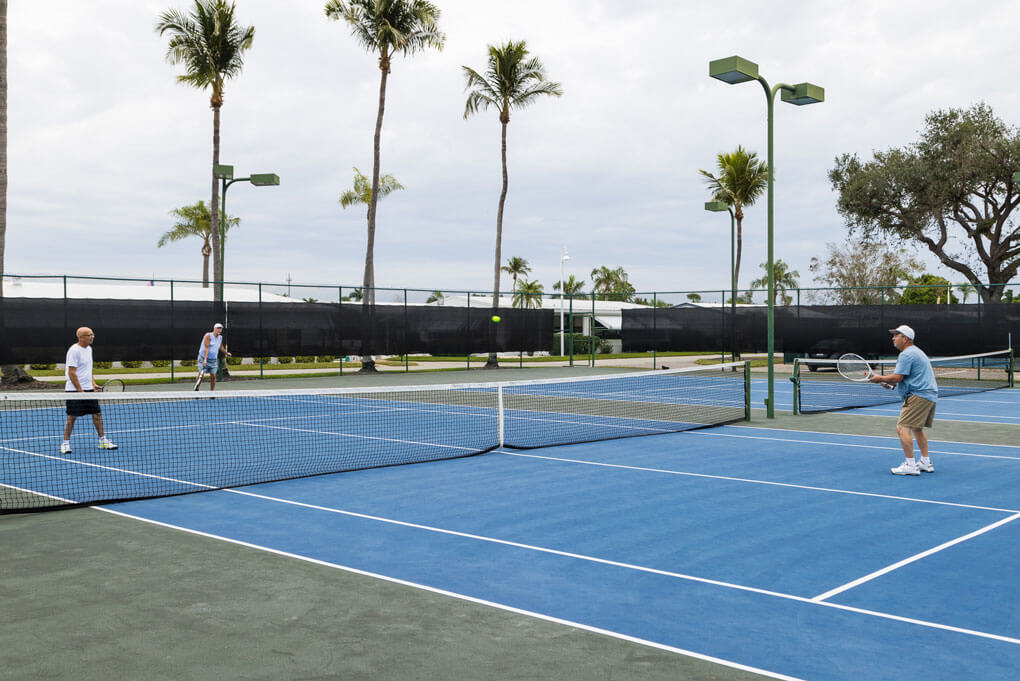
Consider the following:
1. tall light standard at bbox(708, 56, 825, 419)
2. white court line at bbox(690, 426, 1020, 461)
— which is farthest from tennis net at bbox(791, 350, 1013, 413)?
white court line at bbox(690, 426, 1020, 461)

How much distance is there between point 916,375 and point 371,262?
78.0 ft

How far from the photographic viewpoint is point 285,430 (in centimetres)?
1394

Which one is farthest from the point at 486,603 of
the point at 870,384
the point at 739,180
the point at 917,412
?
the point at 739,180

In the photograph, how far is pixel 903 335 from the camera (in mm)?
9852

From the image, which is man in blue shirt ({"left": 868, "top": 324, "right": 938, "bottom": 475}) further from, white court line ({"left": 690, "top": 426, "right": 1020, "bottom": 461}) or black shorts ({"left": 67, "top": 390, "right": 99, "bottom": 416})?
black shorts ({"left": 67, "top": 390, "right": 99, "bottom": 416})

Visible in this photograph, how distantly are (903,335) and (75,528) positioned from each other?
821 cm

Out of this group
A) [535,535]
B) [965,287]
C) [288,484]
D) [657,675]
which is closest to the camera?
[657,675]

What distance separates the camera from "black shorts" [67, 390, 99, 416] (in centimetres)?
1089

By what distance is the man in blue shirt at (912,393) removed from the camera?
9609 millimetres

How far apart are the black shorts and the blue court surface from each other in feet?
10.4

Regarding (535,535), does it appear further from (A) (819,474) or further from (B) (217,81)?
(B) (217,81)

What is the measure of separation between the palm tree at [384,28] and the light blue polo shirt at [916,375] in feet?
71.3

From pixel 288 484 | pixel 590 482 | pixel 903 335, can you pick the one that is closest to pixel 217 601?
pixel 288 484

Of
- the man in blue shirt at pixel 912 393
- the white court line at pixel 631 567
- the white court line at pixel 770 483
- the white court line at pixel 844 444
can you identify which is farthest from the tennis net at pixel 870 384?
the white court line at pixel 631 567
